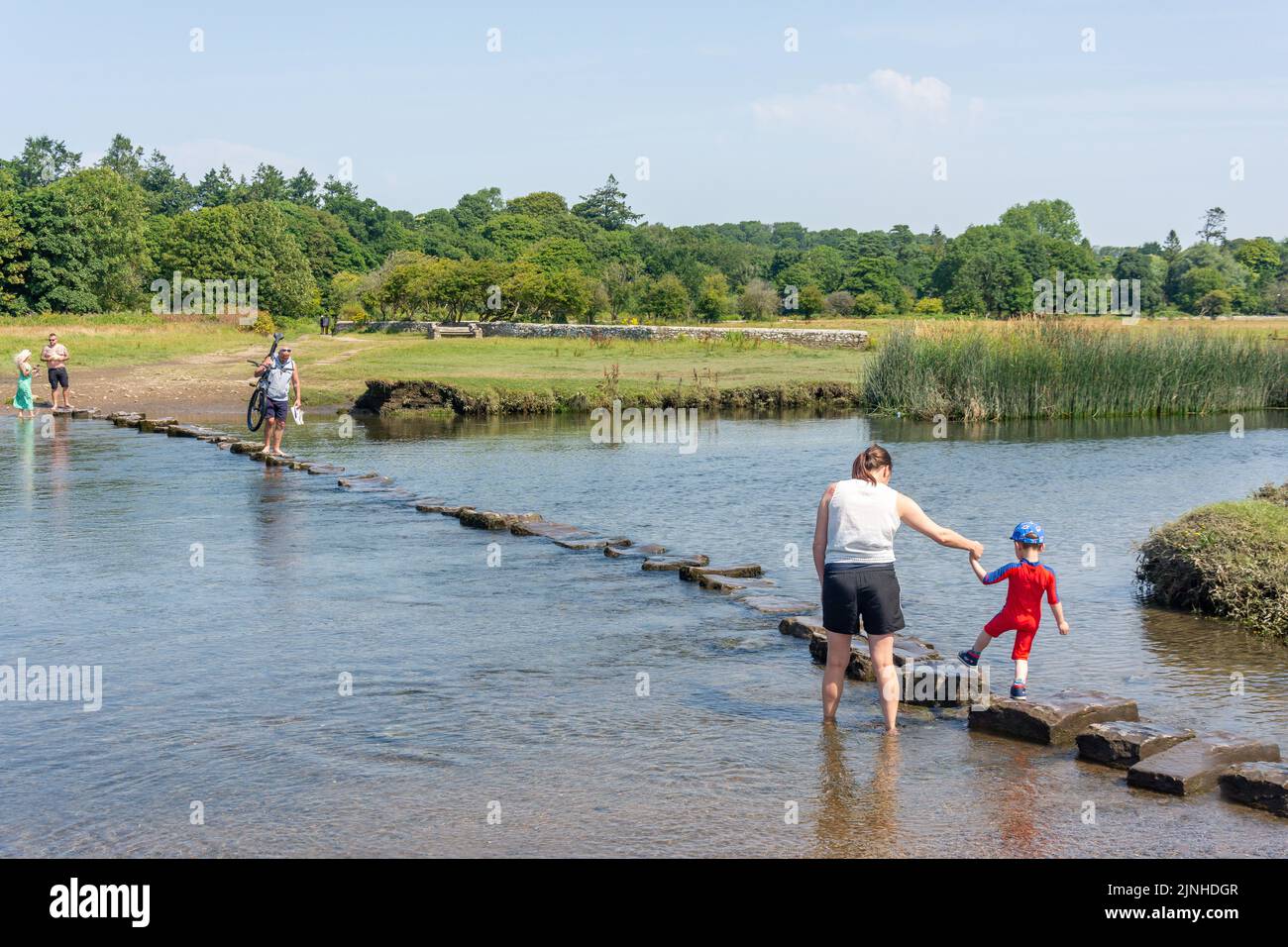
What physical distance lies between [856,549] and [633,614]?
13.7ft

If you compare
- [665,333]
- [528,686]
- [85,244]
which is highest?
[85,244]

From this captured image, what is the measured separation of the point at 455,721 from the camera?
838cm

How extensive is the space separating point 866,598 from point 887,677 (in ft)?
1.69

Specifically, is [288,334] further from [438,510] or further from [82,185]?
[438,510]

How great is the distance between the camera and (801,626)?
10.8 m

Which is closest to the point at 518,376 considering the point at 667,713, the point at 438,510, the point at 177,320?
the point at 438,510

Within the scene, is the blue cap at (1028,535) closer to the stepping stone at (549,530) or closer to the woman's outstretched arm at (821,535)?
the woman's outstretched arm at (821,535)

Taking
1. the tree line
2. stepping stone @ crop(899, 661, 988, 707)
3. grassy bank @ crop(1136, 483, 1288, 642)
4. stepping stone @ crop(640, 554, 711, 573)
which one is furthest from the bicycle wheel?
the tree line

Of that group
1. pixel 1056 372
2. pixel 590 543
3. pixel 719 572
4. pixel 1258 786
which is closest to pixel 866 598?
pixel 1258 786

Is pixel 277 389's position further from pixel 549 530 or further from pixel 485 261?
pixel 485 261

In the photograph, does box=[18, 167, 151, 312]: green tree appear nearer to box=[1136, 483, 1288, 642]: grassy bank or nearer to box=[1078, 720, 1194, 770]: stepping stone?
box=[1136, 483, 1288, 642]: grassy bank

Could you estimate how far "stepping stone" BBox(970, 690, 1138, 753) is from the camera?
792cm

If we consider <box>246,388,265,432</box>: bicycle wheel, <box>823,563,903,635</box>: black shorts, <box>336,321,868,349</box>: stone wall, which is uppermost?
<box>336,321,868,349</box>: stone wall

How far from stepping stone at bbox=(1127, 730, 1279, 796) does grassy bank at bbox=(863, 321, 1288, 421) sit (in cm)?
2758
